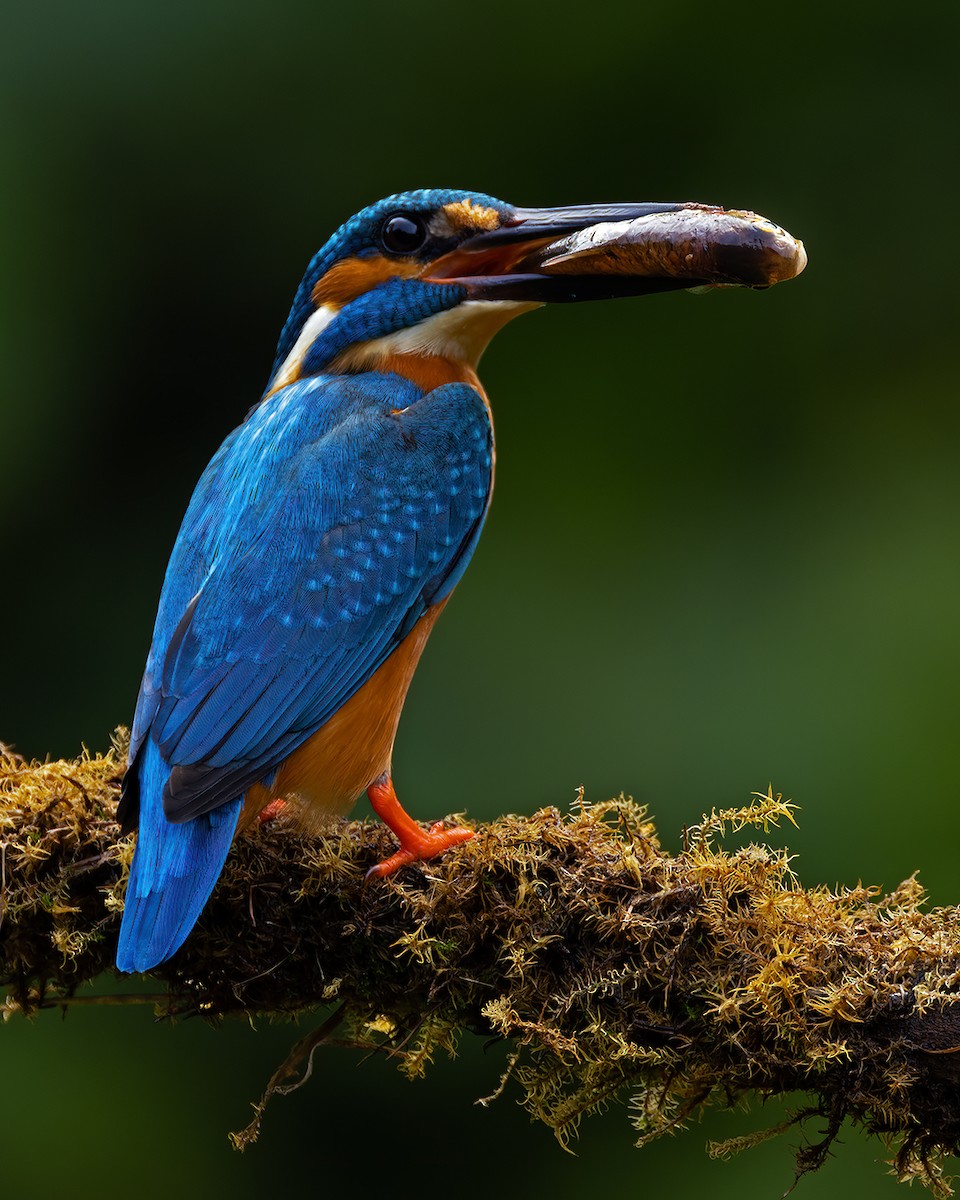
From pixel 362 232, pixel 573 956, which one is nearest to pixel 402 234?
pixel 362 232

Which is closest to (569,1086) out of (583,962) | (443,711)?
(583,962)

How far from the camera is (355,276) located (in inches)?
116

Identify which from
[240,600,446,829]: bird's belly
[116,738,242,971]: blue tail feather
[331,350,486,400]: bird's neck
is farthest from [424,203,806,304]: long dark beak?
[116,738,242,971]: blue tail feather

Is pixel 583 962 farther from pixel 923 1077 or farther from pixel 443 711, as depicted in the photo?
pixel 443 711

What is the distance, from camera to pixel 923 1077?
5.89 feet

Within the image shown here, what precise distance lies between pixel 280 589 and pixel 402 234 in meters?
0.84

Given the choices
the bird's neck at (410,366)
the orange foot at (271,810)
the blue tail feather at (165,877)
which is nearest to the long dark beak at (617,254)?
the bird's neck at (410,366)

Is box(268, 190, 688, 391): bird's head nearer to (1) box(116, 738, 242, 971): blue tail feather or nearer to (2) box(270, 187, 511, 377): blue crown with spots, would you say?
(2) box(270, 187, 511, 377): blue crown with spots

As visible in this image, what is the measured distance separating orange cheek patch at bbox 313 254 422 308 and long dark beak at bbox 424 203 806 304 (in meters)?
0.05

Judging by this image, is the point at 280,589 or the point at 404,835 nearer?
the point at 404,835

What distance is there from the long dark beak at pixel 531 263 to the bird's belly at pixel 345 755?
68 centimetres

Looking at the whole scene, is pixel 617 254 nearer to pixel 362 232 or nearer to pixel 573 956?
pixel 362 232

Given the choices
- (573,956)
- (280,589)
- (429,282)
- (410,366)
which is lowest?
(573,956)

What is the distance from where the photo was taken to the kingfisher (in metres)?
2.26
